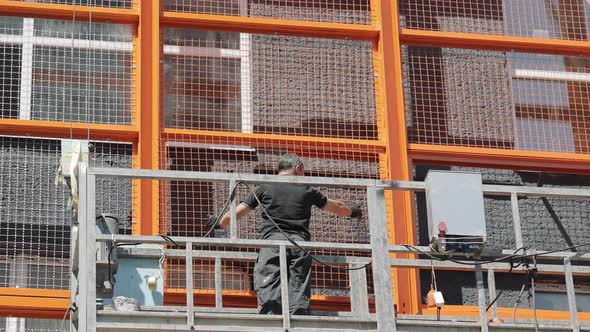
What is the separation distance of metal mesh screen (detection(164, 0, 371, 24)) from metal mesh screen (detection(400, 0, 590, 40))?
49 centimetres

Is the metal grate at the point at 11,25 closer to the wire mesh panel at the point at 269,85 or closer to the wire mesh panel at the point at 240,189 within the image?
the wire mesh panel at the point at 269,85

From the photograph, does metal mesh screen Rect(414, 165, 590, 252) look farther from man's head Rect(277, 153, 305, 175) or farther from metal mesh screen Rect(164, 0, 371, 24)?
man's head Rect(277, 153, 305, 175)

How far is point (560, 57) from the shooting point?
15.7 meters

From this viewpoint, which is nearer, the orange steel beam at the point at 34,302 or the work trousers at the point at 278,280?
the work trousers at the point at 278,280

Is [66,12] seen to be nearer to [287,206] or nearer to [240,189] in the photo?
[240,189]

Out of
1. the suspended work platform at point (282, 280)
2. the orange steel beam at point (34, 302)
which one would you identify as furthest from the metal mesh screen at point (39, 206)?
the suspended work platform at point (282, 280)

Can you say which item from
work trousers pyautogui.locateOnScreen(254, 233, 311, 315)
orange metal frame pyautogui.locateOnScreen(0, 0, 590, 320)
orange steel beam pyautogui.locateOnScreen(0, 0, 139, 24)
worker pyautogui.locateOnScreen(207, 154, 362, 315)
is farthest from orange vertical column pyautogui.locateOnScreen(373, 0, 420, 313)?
orange steel beam pyautogui.locateOnScreen(0, 0, 139, 24)

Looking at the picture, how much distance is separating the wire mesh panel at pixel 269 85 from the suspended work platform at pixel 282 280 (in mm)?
2636

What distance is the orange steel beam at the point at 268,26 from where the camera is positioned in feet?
48.9

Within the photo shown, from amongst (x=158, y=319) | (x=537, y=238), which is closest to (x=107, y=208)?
(x=158, y=319)

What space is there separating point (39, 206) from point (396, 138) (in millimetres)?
3520

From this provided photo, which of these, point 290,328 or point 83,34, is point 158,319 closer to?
point 290,328

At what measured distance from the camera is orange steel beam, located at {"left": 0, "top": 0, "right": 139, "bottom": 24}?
14688 millimetres

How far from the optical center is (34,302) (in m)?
13.4
